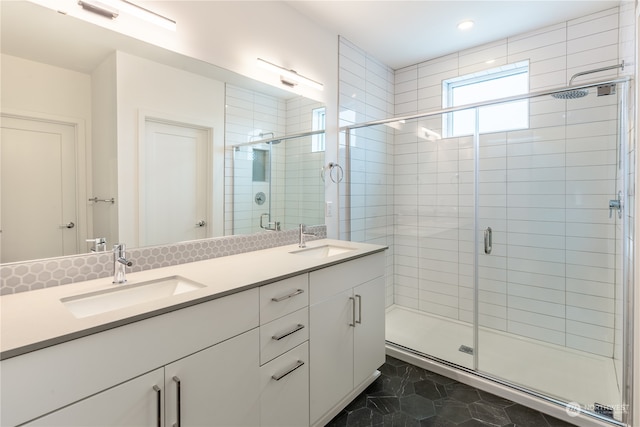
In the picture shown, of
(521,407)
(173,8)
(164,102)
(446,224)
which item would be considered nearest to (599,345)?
(521,407)

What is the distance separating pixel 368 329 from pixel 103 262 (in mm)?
1508

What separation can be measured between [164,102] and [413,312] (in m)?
2.91

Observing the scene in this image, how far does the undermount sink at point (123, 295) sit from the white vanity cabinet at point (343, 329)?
620 mm

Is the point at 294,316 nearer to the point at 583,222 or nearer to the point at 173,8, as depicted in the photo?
the point at 173,8

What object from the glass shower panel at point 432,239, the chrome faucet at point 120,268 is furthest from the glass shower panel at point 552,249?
the chrome faucet at point 120,268

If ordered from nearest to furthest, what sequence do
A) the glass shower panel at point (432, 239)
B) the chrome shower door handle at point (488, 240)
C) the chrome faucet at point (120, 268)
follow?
the chrome faucet at point (120, 268) < the chrome shower door handle at point (488, 240) < the glass shower panel at point (432, 239)

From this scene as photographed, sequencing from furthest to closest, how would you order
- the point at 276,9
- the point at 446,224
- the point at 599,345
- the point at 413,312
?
the point at 413,312 < the point at 446,224 < the point at 599,345 < the point at 276,9

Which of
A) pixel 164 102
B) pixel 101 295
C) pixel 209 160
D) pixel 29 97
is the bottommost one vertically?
pixel 101 295

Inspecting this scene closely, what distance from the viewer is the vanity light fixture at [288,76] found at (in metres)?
2.09

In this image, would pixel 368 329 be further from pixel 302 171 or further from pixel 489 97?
pixel 489 97

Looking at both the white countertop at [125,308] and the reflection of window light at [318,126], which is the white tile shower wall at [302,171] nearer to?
the reflection of window light at [318,126]

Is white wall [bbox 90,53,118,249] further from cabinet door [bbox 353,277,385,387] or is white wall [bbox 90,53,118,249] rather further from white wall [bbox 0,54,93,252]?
cabinet door [bbox 353,277,385,387]

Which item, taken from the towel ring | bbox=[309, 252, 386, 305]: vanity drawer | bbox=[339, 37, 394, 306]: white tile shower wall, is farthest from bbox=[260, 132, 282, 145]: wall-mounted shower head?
bbox=[309, 252, 386, 305]: vanity drawer

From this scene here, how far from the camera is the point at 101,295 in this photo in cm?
121
